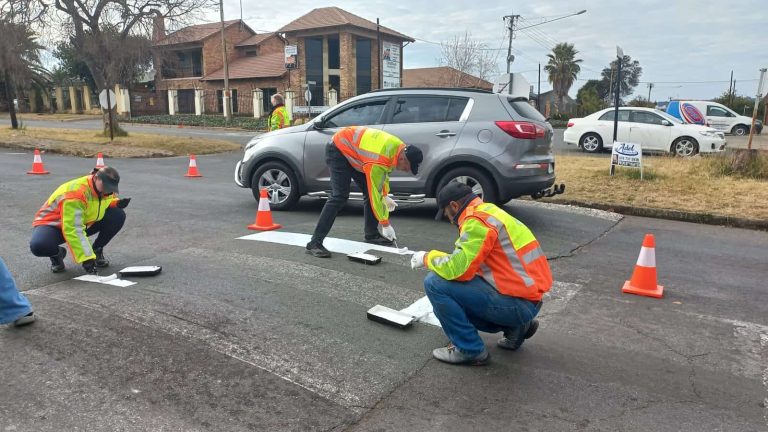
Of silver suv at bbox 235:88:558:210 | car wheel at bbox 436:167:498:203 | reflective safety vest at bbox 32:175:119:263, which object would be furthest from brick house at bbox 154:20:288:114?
reflective safety vest at bbox 32:175:119:263

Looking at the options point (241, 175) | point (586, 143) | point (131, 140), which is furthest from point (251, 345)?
point (131, 140)

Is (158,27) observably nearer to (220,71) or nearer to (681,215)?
(681,215)

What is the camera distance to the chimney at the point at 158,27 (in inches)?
881

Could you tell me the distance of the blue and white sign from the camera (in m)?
11.3

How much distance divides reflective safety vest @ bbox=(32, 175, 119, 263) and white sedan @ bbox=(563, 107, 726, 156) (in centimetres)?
1579

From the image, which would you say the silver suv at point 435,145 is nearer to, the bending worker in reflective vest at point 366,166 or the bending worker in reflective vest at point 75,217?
the bending worker in reflective vest at point 366,166

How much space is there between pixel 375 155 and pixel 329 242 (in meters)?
1.43

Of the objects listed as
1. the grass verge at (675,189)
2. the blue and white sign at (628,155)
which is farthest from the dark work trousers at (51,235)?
the blue and white sign at (628,155)

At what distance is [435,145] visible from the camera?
7.75m

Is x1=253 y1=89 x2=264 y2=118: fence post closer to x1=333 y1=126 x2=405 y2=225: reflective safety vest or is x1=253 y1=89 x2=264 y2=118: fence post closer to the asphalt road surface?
the asphalt road surface

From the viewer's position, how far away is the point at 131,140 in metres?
21.2

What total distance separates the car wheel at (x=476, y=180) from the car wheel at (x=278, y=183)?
7.58 ft

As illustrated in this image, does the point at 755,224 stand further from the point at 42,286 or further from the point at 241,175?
the point at 42,286

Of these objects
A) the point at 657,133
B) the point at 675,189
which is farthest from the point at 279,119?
the point at 657,133
